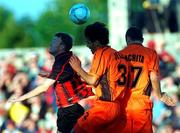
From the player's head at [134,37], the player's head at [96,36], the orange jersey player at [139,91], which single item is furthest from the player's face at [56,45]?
the player's head at [134,37]

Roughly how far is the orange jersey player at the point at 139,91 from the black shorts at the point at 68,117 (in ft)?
1.99

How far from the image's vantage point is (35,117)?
736 inches

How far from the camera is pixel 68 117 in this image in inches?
494

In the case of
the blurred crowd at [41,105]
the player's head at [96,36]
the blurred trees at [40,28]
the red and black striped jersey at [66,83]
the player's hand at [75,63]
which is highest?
the player's head at [96,36]

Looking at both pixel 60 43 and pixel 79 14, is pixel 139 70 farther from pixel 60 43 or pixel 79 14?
pixel 79 14

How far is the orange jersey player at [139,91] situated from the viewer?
40.6 feet

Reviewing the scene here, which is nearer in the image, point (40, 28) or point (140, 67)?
point (140, 67)

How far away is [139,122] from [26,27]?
6592cm

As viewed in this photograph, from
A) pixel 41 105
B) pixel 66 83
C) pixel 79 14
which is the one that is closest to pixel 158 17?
pixel 41 105

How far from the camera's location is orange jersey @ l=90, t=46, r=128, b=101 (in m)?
11.9

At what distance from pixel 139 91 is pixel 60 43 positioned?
1.18 meters

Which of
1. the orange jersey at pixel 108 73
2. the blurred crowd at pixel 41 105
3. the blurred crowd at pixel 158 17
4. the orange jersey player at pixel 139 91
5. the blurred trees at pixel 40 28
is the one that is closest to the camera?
the orange jersey at pixel 108 73

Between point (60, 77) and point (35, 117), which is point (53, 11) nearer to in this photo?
point (35, 117)

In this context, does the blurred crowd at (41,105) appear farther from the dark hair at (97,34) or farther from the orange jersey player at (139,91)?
the dark hair at (97,34)
